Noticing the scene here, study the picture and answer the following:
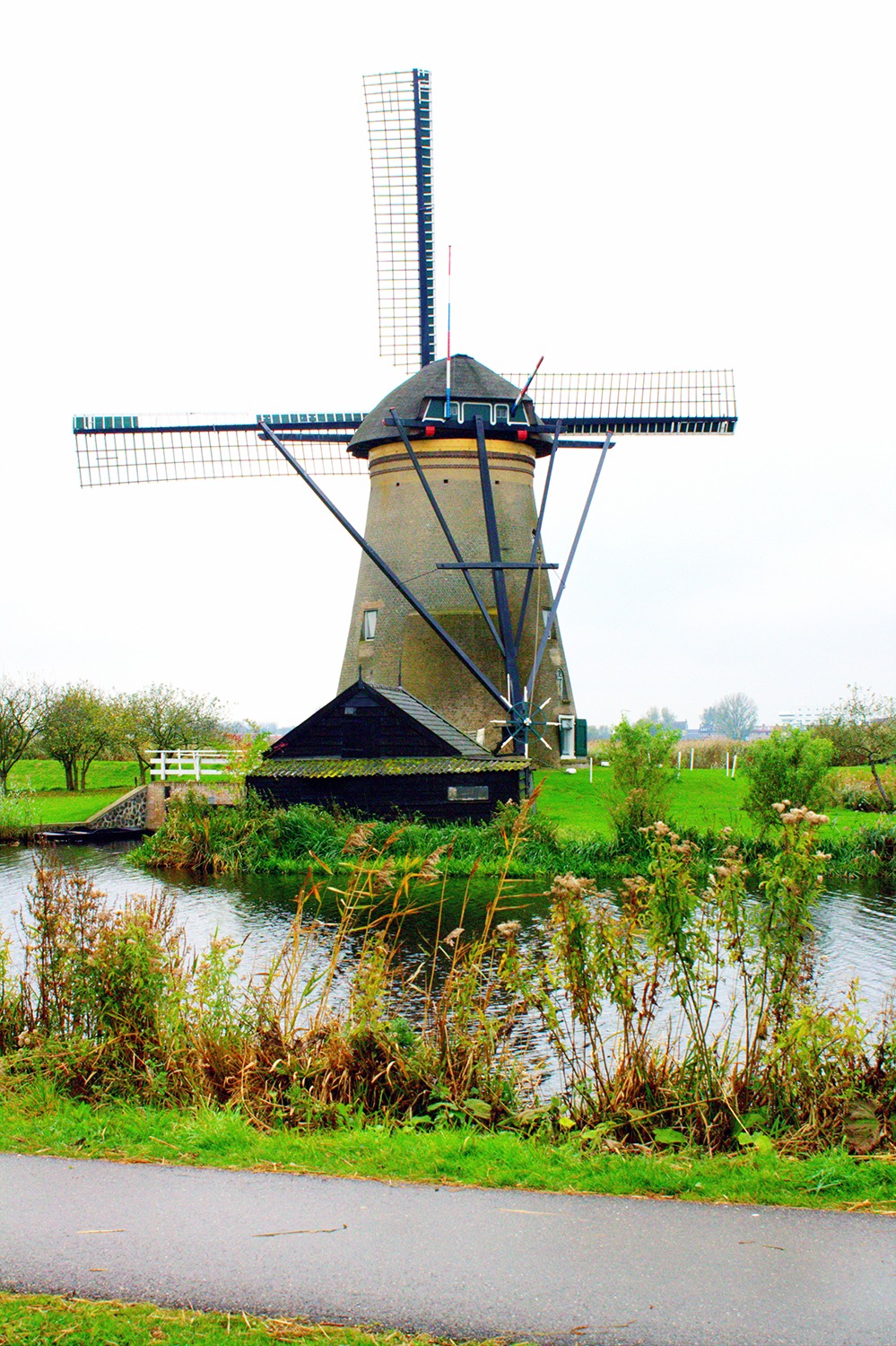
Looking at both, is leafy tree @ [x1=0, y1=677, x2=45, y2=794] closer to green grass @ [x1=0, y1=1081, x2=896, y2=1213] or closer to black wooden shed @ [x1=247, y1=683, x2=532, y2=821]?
black wooden shed @ [x1=247, y1=683, x2=532, y2=821]

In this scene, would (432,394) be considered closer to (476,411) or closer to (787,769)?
(476,411)

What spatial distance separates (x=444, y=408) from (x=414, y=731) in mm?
8739

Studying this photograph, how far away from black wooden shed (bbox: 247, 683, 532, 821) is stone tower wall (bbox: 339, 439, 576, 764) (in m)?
3.59

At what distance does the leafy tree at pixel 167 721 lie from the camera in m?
40.4

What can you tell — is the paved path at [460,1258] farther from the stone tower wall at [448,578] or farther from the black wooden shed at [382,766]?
the stone tower wall at [448,578]

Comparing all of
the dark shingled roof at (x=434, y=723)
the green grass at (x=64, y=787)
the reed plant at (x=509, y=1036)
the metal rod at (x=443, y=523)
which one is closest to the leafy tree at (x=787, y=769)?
the dark shingled roof at (x=434, y=723)

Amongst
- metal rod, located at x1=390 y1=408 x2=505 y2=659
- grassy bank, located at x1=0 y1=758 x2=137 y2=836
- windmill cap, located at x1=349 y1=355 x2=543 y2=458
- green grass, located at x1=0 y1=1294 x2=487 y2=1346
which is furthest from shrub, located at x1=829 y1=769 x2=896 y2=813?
green grass, located at x1=0 y1=1294 x2=487 y2=1346

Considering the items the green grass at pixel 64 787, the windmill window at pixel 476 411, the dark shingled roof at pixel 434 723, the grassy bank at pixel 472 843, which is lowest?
the grassy bank at pixel 472 843

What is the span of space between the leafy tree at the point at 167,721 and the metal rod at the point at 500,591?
13.8 meters

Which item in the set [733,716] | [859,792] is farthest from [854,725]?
[733,716]

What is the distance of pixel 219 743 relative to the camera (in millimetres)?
34594

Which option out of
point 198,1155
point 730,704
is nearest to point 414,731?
point 198,1155

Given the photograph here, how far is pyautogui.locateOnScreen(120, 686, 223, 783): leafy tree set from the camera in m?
40.4

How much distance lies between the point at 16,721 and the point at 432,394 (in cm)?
1818
